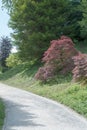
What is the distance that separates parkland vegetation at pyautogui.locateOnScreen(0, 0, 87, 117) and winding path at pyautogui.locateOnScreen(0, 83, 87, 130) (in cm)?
448

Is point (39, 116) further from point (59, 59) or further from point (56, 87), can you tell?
point (59, 59)

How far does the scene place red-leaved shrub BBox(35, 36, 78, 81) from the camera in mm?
25438

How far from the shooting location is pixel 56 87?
75.2 feet

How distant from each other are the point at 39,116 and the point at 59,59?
35.5 feet

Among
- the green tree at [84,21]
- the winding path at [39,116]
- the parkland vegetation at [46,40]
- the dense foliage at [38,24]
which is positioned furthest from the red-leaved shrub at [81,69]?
the dense foliage at [38,24]

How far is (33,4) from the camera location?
105 ft

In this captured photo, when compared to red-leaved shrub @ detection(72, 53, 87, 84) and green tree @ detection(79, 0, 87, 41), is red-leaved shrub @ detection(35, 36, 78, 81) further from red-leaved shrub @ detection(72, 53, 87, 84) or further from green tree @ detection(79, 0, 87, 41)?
red-leaved shrub @ detection(72, 53, 87, 84)

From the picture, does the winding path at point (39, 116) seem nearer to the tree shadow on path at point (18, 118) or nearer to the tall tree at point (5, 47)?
the tree shadow on path at point (18, 118)

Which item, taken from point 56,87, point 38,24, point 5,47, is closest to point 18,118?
point 56,87

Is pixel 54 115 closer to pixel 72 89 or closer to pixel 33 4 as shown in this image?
pixel 72 89

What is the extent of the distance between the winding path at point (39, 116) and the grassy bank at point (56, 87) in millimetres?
525

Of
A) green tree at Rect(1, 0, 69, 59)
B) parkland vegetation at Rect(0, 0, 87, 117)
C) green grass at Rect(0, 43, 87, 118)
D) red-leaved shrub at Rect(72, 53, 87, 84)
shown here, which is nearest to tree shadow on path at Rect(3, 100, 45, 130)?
green grass at Rect(0, 43, 87, 118)

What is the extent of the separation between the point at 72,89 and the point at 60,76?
4782 mm

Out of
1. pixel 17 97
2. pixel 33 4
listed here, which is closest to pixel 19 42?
pixel 33 4
